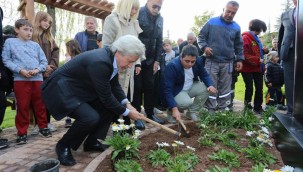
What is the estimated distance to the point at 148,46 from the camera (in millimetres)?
4723

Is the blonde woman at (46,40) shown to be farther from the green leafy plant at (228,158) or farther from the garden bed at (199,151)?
the green leafy plant at (228,158)

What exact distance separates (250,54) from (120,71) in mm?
3029

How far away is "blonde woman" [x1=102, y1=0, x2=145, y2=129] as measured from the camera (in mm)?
4172

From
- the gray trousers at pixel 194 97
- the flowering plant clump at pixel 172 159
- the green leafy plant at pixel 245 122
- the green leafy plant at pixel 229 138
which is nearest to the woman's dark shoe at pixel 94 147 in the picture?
the flowering plant clump at pixel 172 159

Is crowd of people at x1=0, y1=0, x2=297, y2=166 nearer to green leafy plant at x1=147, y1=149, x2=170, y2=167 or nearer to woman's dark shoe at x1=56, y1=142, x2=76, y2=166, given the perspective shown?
woman's dark shoe at x1=56, y1=142, x2=76, y2=166

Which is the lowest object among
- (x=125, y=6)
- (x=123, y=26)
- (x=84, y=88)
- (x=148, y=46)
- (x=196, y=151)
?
(x=196, y=151)

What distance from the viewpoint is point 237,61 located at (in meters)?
5.49

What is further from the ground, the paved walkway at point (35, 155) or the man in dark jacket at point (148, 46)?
the man in dark jacket at point (148, 46)

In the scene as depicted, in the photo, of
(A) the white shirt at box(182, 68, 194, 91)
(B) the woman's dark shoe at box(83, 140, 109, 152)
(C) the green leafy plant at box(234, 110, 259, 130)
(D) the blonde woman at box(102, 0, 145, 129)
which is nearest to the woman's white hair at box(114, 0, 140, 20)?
(D) the blonde woman at box(102, 0, 145, 129)

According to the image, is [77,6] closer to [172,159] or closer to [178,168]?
[172,159]

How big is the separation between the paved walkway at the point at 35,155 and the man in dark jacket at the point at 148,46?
1.98 feet

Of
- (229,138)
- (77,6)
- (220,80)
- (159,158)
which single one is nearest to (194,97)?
(220,80)

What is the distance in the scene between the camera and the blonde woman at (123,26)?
13.7ft

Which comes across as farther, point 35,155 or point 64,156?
point 35,155
